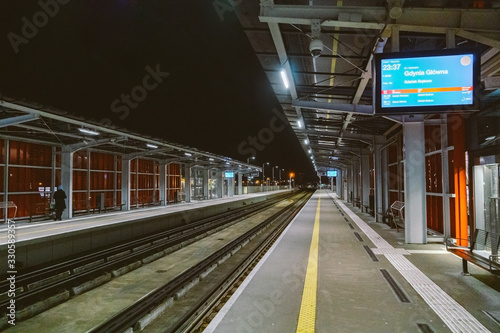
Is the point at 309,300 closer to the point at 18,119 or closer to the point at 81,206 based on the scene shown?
the point at 18,119

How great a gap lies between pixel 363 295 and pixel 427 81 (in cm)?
415

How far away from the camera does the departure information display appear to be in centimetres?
639

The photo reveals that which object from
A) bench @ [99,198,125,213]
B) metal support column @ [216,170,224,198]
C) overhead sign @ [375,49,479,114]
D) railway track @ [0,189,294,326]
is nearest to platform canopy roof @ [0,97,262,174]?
bench @ [99,198,125,213]

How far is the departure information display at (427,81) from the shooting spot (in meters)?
→ 6.39

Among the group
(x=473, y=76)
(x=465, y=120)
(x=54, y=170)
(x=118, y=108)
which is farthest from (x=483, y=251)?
(x=118, y=108)

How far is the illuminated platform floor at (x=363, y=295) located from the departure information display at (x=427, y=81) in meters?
3.38

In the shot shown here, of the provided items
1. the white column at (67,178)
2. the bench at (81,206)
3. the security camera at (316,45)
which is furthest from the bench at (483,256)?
the bench at (81,206)

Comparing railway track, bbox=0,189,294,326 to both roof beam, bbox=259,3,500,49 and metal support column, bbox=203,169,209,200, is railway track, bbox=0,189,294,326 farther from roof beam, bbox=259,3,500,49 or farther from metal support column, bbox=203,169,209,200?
metal support column, bbox=203,169,209,200

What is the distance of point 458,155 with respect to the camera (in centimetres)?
928

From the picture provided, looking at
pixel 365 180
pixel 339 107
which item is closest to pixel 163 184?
pixel 365 180

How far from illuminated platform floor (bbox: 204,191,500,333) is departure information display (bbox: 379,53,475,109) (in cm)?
338

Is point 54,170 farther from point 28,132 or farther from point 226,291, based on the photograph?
point 226,291

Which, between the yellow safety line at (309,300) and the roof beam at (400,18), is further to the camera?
the roof beam at (400,18)

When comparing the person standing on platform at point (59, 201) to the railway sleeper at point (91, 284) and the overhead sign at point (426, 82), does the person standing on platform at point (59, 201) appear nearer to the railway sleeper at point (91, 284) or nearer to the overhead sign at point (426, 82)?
the railway sleeper at point (91, 284)
